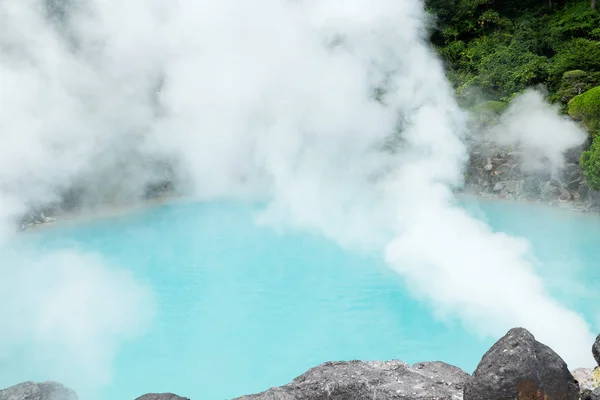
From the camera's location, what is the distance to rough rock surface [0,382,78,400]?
3.78 metres

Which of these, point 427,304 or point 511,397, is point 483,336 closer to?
point 427,304

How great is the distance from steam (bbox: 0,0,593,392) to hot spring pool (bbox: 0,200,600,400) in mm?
712

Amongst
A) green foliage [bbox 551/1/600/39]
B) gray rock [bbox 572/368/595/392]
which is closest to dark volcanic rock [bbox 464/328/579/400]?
gray rock [bbox 572/368/595/392]

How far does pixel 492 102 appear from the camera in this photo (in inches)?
508

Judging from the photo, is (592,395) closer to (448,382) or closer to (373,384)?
(448,382)

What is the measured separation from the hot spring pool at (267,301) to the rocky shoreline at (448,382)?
1556 millimetres

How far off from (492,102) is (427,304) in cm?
771

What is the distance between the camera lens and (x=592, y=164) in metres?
9.66

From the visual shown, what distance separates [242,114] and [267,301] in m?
5.11

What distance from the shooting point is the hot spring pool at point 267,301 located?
5629 millimetres

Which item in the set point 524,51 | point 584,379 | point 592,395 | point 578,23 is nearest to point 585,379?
point 584,379

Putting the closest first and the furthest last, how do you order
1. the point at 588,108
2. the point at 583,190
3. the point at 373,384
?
1. the point at 373,384
2. the point at 583,190
3. the point at 588,108

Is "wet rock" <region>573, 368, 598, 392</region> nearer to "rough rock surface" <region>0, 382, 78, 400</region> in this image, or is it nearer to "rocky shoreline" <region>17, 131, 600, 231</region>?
"rough rock surface" <region>0, 382, 78, 400</region>

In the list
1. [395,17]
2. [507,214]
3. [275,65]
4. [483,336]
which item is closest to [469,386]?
[483,336]
